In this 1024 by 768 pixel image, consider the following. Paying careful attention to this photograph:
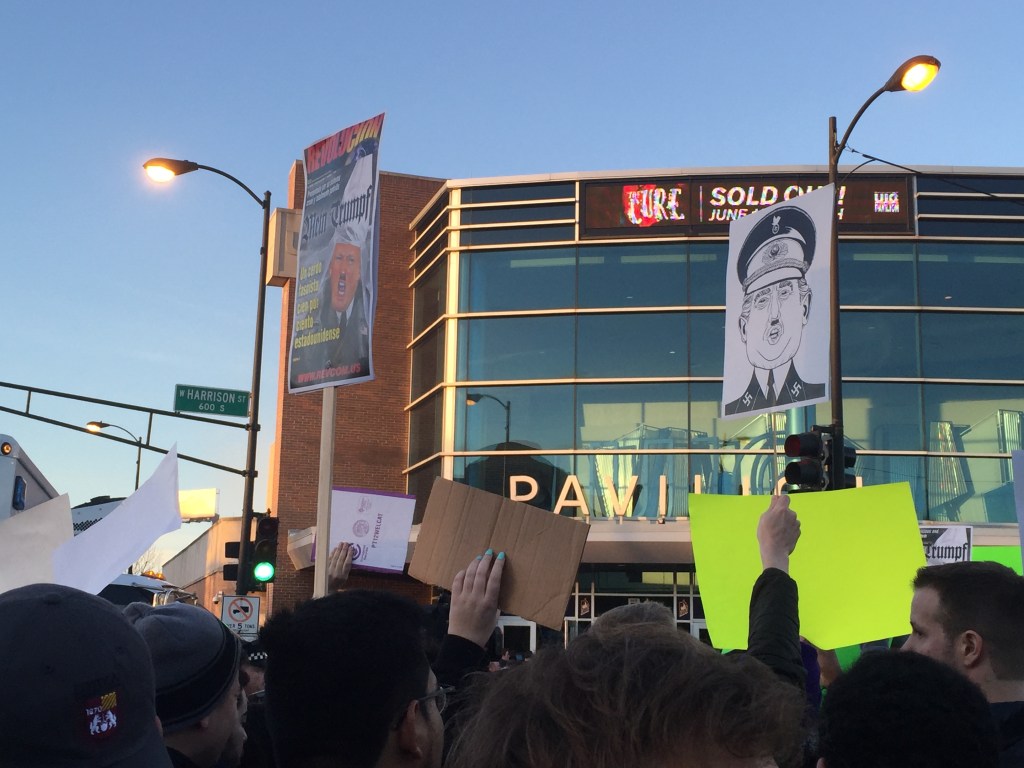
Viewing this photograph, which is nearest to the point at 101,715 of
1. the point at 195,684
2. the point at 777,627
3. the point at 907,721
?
the point at 195,684

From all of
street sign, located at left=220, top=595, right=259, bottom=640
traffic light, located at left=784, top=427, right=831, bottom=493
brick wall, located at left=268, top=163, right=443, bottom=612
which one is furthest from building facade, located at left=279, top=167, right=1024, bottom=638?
traffic light, located at left=784, top=427, right=831, bottom=493

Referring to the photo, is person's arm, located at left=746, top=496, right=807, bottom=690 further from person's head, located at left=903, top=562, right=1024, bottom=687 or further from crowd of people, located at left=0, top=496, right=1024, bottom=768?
person's head, located at left=903, top=562, right=1024, bottom=687

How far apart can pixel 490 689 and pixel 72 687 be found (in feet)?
2.22

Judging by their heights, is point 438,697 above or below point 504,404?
below

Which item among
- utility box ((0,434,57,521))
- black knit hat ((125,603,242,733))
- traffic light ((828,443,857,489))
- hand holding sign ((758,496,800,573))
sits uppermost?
traffic light ((828,443,857,489))

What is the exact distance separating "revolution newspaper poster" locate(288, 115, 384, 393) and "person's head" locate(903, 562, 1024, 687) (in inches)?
237

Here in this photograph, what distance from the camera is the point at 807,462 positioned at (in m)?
10.9

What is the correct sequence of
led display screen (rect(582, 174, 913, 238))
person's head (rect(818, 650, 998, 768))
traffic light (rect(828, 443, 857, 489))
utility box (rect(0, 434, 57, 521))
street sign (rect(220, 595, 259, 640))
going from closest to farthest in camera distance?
person's head (rect(818, 650, 998, 768))
utility box (rect(0, 434, 57, 521))
traffic light (rect(828, 443, 857, 489))
street sign (rect(220, 595, 259, 640))
led display screen (rect(582, 174, 913, 238))

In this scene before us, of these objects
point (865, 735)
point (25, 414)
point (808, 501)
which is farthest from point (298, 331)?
point (25, 414)

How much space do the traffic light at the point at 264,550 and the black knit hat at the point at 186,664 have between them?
48.8 ft

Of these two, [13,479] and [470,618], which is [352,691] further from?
[13,479]

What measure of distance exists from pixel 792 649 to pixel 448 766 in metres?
1.72

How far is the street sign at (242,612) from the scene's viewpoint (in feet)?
54.9

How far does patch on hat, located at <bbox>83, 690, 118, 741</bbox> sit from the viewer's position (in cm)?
176
